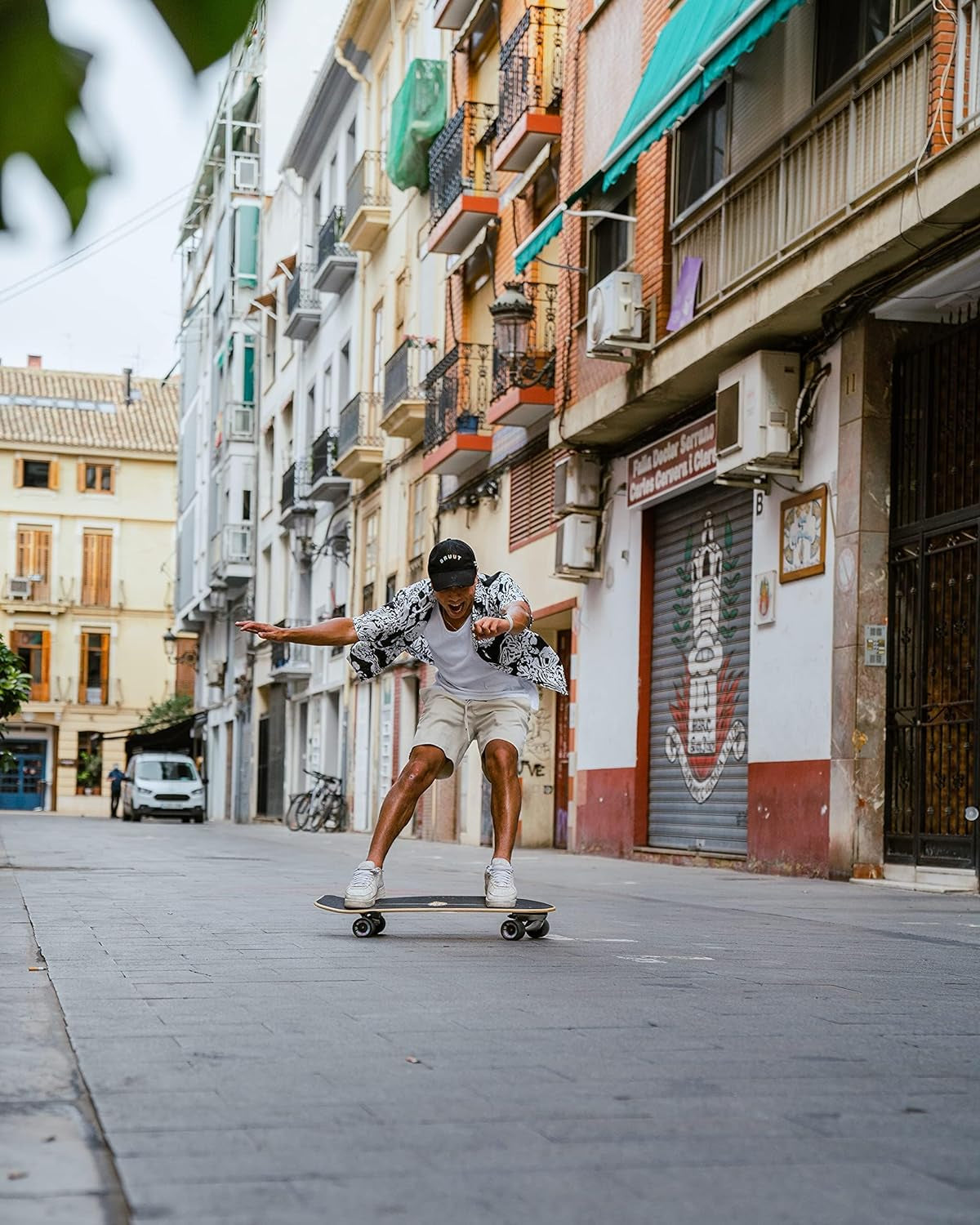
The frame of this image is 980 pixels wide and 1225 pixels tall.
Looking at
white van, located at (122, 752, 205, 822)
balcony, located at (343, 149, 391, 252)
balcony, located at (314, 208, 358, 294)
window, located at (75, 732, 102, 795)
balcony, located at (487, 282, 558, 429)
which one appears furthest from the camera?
window, located at (75, 732, 102, 795)

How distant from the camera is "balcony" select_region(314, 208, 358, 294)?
3462 centimetres

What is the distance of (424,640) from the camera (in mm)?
8008

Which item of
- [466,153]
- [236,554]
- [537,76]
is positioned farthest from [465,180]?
[236,554]

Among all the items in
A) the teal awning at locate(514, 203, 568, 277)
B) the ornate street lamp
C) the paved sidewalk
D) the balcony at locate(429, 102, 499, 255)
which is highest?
the balcony at locate(429, 102, 499, 255)

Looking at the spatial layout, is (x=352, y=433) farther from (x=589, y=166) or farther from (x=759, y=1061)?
(x=759, y=1061)

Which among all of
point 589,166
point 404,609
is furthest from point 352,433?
point 404,609

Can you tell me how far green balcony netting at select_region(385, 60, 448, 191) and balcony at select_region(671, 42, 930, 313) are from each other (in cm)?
1199

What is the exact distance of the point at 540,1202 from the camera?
297 cm

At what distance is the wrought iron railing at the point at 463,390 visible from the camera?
81.0 feet

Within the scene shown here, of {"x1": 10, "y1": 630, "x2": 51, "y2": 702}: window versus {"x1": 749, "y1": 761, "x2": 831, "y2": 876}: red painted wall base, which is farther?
{"x1": 10, "y1": 630, "x2": 51, "y2": 702}: window

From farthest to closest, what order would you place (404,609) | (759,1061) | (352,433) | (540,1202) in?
(352,433), (404,609), (759,1061), (540,1202)

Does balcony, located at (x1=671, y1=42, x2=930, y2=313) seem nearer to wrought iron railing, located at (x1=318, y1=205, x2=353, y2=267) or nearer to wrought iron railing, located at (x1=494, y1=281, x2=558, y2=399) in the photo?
wrought iron railing, located at (x1=494, y1=281, x2=558, y2=399)

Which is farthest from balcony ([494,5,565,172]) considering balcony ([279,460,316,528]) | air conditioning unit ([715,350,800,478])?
balcony ([279,460,316,528])

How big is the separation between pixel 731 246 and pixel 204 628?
42.5 metres
